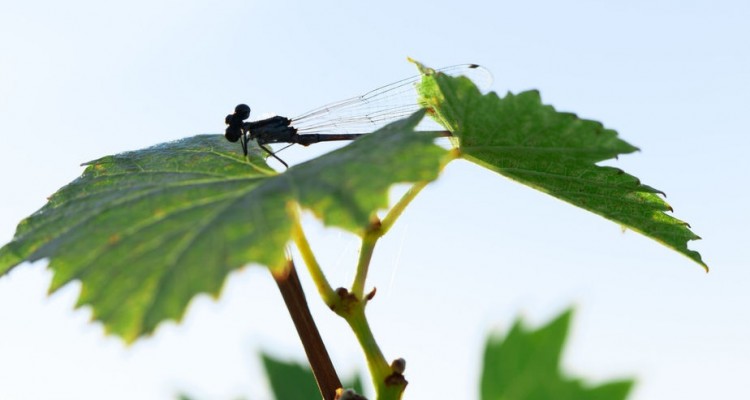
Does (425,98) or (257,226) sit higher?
(425,98)

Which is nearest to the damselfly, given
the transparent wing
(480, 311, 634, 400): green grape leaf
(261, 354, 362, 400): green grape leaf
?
the transparent wing

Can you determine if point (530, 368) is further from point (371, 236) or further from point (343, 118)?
point (343, 118)

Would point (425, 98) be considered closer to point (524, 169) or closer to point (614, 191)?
point (524, 169)

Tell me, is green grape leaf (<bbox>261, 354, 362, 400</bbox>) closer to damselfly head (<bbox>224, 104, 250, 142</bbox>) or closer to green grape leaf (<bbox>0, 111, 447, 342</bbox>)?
green grape leaf (<bbox>0, 111, 447, 342</bbox>)

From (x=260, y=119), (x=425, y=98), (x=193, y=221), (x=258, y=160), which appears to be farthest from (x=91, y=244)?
(x=260, y=119)

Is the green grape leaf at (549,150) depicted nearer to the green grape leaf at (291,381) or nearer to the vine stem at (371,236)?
the vine stem at (371,236)

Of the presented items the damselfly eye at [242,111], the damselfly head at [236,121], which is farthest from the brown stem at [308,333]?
the damselfly eye at [242,111]

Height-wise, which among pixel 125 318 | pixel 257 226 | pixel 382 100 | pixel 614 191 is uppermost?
pixel 382 100
